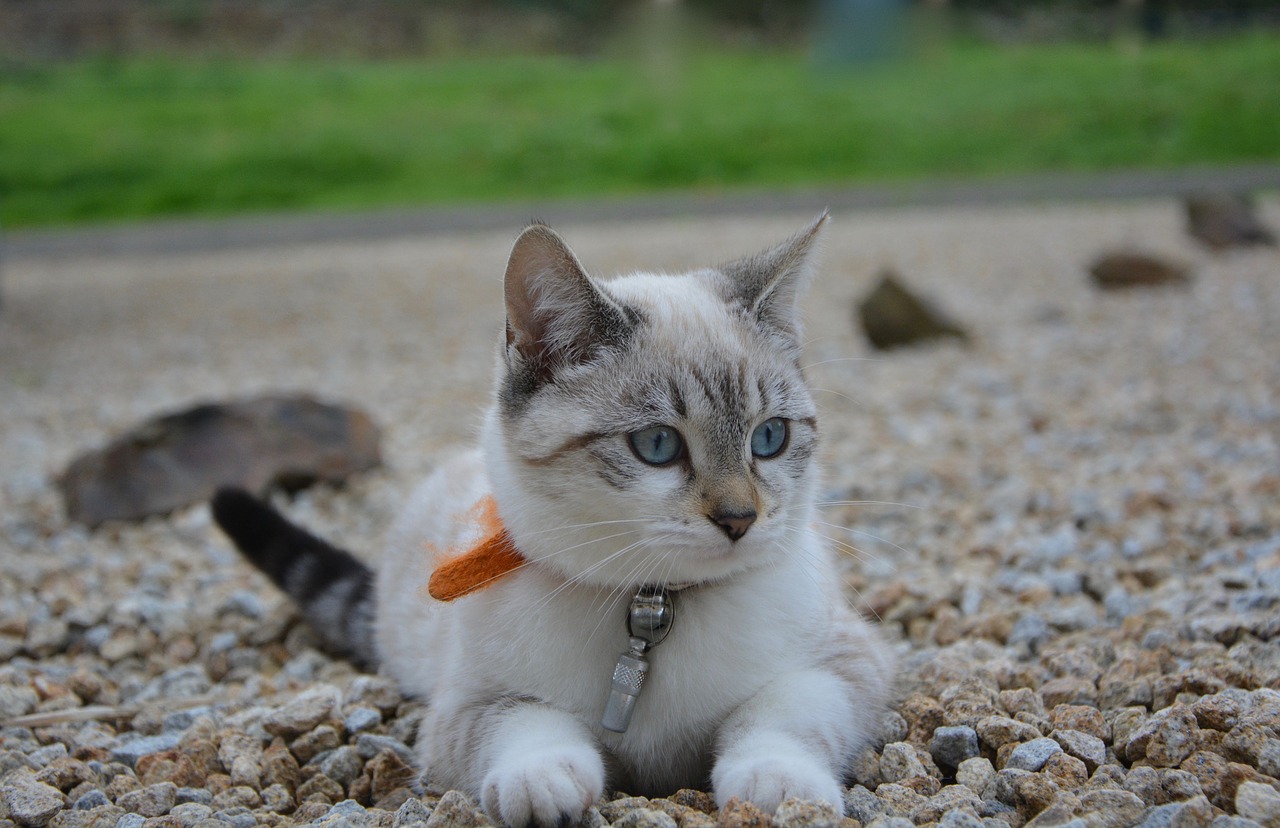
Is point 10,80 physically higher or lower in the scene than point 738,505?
higher

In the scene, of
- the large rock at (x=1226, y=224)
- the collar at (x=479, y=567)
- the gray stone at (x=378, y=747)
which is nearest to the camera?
the collar at (x=479, y=567)

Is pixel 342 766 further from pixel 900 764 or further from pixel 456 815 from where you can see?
pixel 900 764

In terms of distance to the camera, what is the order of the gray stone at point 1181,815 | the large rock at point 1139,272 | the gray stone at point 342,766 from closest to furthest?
the gray stone at point 1181,815 → the gray stone at point 342,766 → the large rock at point 1139,272

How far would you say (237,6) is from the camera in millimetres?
26594

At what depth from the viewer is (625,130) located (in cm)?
1945

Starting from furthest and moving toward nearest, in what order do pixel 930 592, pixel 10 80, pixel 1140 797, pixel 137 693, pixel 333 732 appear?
1. pixel 10 80
2. pixel 930 592
3. pixel 137 693
4. pixel 333 732
5. pixel 1140 797

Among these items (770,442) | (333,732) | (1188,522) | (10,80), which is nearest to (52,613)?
(333,732)

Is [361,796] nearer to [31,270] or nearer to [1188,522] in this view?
[1188,522]

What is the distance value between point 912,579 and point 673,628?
1.79 meters

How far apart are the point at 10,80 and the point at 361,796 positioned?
2508 cm

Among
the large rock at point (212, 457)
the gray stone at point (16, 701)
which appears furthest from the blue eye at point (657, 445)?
the large rock at point (212, 457)

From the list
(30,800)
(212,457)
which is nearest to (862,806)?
(30,800)

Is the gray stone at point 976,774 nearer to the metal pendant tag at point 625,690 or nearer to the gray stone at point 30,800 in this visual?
the metal pendant tag at point 625,690

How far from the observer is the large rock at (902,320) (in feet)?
25.6
